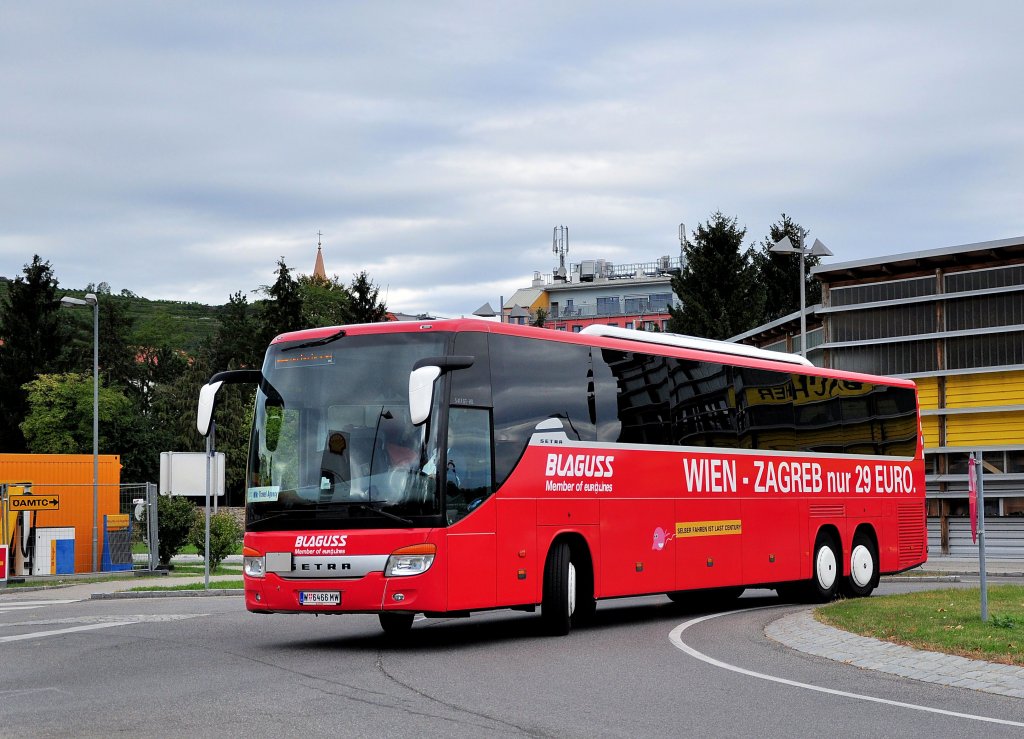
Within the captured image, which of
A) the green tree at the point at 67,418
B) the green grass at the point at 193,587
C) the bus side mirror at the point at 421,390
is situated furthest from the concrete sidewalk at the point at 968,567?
the green tree at the point at 67,418

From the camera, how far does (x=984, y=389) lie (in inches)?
1543

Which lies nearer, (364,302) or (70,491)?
(70,491)

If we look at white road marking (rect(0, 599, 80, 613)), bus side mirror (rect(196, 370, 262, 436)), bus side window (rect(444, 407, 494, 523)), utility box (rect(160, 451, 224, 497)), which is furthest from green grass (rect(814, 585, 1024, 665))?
utility box (rect(160, 451, 224, 497))

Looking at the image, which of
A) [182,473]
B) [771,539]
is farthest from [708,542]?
[182,473]

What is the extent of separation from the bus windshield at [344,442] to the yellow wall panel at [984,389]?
28.1 m

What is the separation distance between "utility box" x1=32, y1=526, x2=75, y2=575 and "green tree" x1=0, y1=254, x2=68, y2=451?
57009 millimetres

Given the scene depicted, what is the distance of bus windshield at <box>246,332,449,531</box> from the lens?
546 inches

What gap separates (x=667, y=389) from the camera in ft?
59.0

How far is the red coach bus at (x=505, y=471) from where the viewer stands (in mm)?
13875

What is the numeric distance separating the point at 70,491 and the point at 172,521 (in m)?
4.99

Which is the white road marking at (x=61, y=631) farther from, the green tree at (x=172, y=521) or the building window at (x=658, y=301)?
the building window at (x=658, y=301)

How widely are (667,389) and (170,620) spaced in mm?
7574

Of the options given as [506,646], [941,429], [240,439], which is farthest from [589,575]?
[240,439]

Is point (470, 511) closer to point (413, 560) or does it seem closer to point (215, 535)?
point (413, 560)
